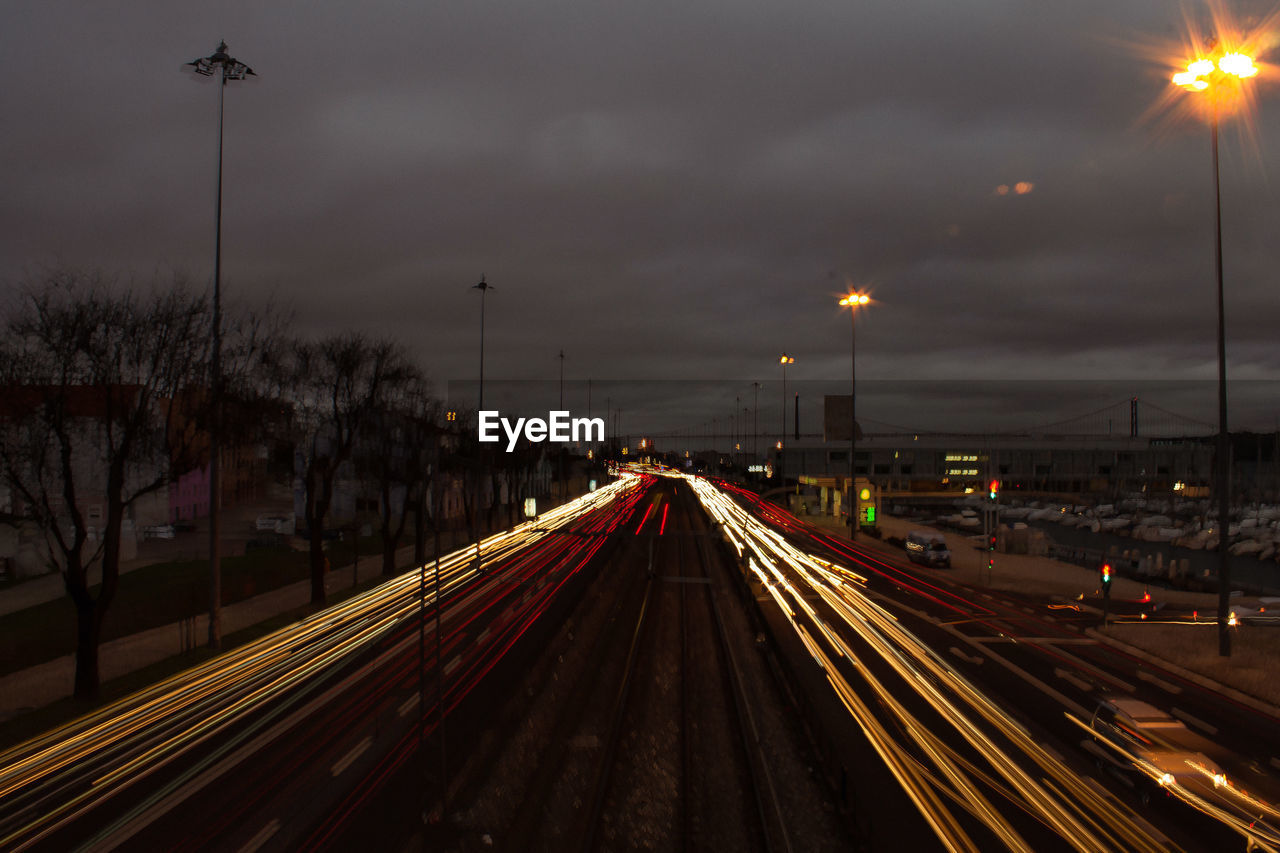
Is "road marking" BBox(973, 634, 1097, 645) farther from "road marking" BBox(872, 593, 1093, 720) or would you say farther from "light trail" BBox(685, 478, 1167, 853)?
"light trail" BBox(685, 478, 1167, 853)

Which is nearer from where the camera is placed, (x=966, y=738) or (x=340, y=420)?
(x=966, y=738)

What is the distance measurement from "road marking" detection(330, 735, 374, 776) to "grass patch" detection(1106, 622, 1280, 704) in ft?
56.9

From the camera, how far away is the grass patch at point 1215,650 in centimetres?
1608

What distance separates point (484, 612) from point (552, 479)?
82396 millimetres

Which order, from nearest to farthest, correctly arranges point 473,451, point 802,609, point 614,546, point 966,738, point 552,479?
1. point 966,738
2. point 802,609
3. point 614,546
4. point 473,451
5. point 552,479

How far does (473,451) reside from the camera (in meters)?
48.6

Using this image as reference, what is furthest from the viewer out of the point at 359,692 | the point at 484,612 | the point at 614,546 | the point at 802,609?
the point at 614,546

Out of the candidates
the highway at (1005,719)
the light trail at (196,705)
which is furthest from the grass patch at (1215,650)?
the light trail at (196,705)

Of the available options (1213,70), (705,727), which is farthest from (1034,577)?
(705,727)

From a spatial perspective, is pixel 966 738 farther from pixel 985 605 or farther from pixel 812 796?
pixel 985 605

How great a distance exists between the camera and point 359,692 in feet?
49.5

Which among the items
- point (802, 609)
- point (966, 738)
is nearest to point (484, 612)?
point (802, 609)

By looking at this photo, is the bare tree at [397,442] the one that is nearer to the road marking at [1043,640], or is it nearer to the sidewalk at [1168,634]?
the road marking at [1043,640]

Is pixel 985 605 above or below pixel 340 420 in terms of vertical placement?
below
